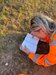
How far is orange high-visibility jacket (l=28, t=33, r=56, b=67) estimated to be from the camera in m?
4.52

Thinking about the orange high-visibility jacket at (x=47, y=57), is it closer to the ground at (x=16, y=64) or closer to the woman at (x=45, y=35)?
the woman at (x=45, y=35)

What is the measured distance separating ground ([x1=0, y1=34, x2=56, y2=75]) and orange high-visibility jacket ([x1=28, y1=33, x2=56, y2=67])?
12 centimetres

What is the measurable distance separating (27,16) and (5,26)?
57cm

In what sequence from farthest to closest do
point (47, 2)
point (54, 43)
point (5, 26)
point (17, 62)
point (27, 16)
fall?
point (47, 2) < point (27, 16) < point (5, 26) < point (17, 62) < point (54, 43)

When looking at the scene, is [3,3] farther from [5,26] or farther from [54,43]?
[54,43]

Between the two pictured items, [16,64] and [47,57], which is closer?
[47,57]

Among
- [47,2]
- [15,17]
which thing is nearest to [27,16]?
[15,17]

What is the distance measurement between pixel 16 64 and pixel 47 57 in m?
0.53

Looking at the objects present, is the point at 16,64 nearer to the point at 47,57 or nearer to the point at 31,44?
the point at 31,44

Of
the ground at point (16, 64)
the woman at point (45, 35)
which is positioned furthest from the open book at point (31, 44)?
the ground at point (16, 64)

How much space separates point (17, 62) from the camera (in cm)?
488

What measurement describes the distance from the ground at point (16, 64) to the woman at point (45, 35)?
0.16 m

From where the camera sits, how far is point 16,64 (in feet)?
15.9

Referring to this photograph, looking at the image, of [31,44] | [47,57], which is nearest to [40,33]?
[31,44]
